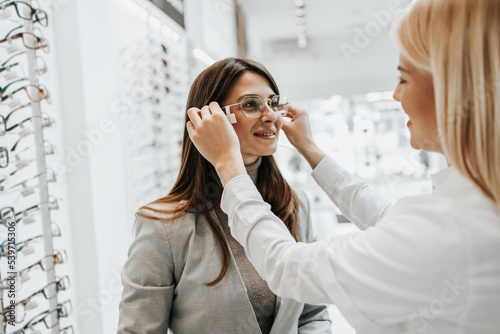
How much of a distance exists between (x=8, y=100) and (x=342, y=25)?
7555 mm

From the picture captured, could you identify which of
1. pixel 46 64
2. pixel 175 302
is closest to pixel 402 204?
pixel 175 302

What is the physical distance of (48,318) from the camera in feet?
5.29

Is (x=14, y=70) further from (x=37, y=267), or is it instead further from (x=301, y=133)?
(x=301, y=133)

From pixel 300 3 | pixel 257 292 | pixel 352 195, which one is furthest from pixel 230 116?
pixel 300 3

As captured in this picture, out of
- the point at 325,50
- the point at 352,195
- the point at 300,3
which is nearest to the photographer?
the point at 352,195

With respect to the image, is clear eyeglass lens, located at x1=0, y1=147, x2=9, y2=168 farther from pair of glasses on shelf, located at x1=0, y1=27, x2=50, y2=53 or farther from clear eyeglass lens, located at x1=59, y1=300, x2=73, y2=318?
clear eyeglass lens, located at x1=59, y1=300, x2=73, y2=318

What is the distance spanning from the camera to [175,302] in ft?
4.26

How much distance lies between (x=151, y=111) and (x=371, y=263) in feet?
8.08

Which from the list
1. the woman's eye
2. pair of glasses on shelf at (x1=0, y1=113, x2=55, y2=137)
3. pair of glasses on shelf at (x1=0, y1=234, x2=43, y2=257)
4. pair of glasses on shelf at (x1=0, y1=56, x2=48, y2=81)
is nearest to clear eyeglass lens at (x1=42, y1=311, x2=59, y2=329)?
pair of glasses on shelf at (x1=0, y1=234, x2=43, y2=257)

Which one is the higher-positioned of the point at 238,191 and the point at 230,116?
the point at 230,116

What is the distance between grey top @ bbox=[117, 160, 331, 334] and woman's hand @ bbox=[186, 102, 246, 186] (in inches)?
13.6

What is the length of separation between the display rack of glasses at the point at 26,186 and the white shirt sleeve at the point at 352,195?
43.2 inches

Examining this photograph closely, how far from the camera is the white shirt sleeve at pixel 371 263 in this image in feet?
2.37

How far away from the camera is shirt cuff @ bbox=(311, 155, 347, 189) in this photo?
4.72 feet
